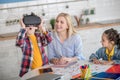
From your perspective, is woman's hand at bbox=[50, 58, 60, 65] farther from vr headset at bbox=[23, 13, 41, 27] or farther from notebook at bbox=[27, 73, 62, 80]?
notebook at bbox=[27, 73, 62, 80]

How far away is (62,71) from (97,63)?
38 centimetres

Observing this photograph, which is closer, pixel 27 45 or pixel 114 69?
pixel 114 69

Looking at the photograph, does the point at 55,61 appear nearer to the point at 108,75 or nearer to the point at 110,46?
the point at 110,46

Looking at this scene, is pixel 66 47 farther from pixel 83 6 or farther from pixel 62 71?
pixel 83 6

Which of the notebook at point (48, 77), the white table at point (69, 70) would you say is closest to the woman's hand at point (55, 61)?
the white table at point (69, 70)

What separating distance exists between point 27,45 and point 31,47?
48mm

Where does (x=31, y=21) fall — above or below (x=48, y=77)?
above

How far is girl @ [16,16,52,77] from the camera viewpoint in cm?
300

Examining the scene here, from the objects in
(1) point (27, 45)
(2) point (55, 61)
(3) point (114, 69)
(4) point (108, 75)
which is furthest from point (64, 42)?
(4) point (108, 75)

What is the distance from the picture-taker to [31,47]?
3039 mm

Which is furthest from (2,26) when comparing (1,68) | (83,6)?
(83,6)

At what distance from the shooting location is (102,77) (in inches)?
94.4

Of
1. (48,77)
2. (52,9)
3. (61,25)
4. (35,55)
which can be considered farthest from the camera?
(52,9)

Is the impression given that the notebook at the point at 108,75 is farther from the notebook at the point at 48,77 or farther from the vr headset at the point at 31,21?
the vr headset at the point at 31,21
